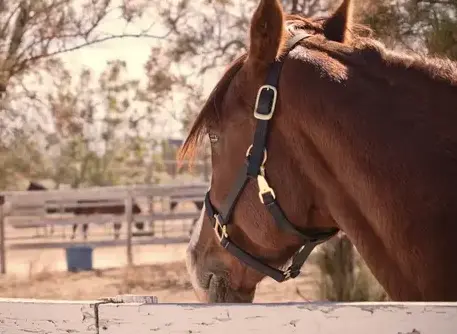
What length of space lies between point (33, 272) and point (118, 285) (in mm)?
2014

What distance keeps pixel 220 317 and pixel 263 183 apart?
574 millimetres

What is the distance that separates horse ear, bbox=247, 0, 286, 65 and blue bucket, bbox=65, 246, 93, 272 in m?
10.7

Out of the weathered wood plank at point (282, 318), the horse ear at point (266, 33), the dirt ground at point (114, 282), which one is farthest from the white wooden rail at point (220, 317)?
the dirt ground at point (114, 282)

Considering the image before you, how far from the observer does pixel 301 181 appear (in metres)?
2.14

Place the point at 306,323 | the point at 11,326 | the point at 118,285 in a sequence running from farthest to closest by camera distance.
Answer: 1. the point at 118,285
2. the point at 11,326
3. the point at 306,323

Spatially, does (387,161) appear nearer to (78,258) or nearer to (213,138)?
(213,138)

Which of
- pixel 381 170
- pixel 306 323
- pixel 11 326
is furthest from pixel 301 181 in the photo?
pixel 11 326

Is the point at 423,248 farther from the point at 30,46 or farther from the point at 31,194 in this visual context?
the point at 31,194

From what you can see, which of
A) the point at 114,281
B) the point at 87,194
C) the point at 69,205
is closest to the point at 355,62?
the point at 114,281

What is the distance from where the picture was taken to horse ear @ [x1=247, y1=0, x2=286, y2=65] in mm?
2027

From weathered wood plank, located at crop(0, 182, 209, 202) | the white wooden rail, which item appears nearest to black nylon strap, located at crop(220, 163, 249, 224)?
the white wooden rail

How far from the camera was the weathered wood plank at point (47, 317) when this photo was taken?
1.87m

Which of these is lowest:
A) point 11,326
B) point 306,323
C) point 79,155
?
point 79,155

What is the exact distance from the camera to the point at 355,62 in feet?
6.93
